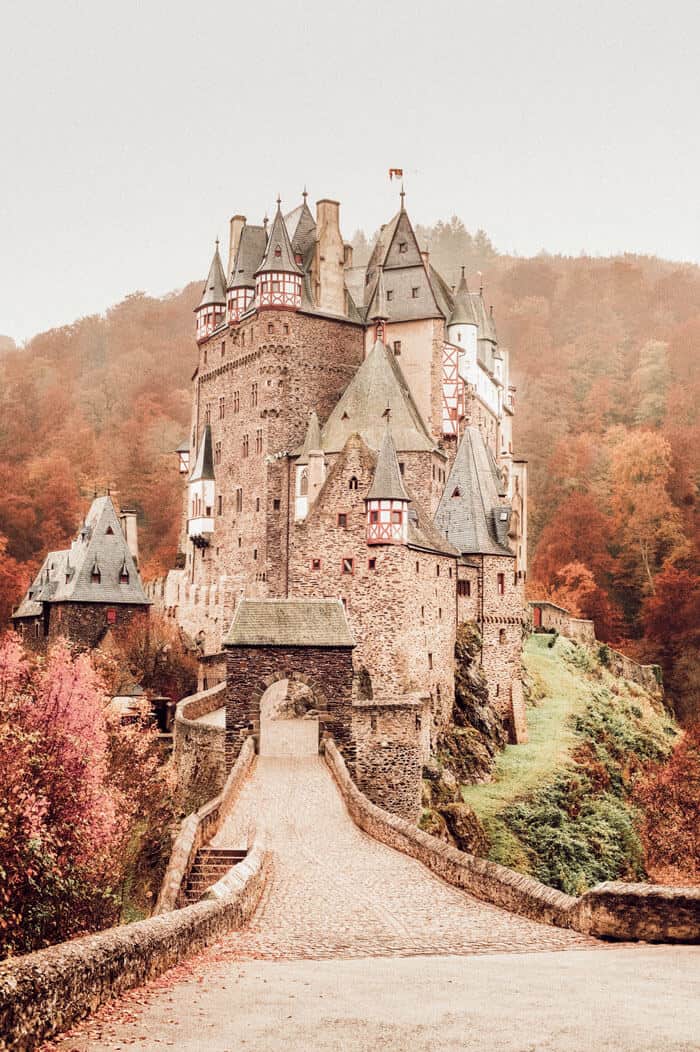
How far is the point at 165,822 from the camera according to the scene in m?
30.1

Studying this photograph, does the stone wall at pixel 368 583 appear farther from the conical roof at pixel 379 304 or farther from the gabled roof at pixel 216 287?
the gabled roof at pixel 216 287

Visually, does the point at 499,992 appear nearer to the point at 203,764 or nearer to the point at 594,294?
the point at 203,764

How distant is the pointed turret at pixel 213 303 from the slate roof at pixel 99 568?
8958 mm

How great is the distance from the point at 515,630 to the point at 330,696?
15781mm

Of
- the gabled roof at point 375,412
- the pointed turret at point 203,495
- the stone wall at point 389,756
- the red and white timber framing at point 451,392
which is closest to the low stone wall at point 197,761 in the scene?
the stone wall at point 389,756

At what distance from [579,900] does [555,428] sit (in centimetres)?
6942

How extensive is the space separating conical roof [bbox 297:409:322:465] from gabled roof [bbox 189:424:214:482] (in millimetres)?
5983

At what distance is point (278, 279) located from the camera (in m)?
50.9

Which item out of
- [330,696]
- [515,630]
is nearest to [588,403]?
[515,630]

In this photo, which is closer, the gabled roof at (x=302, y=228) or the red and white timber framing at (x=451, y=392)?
the red and white timber framing at (x=451, y=392)

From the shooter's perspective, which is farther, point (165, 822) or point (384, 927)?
point (165, 822)

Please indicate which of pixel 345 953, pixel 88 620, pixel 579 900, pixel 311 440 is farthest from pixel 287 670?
pixel 88 620

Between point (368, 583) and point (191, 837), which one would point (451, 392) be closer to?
point (368, 583)

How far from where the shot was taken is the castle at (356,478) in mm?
36812
